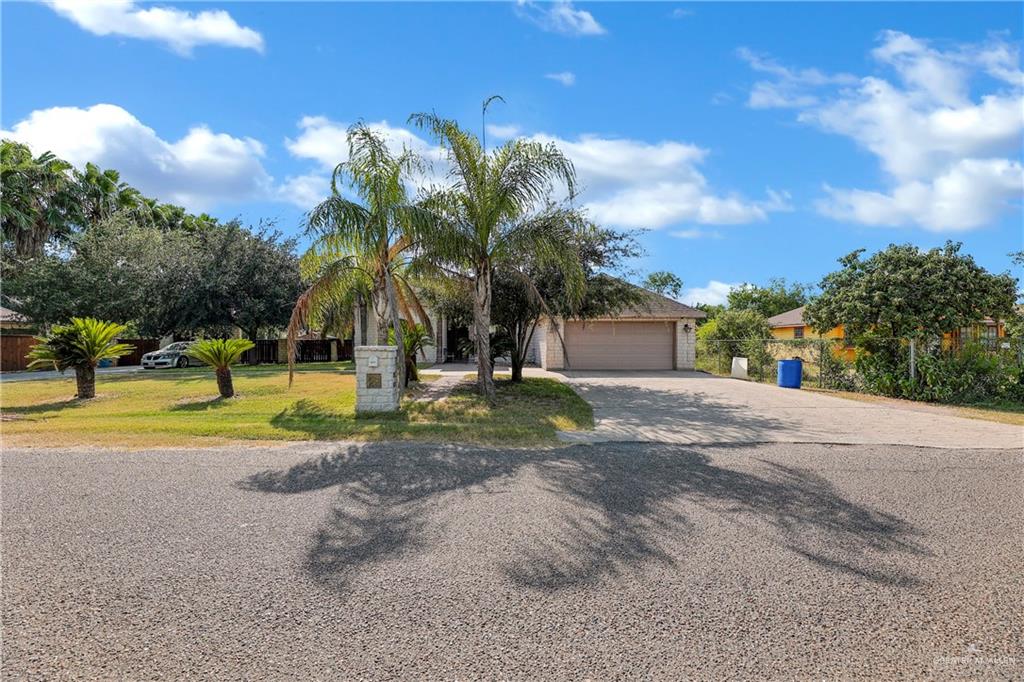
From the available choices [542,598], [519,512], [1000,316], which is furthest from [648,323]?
[542,598]

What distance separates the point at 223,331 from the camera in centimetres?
2580

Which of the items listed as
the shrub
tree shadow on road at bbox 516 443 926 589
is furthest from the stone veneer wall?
tree shadow on road at bbox 516 443 926 589

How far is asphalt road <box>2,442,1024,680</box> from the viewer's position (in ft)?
8.39

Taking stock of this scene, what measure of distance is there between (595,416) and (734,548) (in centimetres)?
610

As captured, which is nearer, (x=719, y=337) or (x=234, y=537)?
(x=234, y=537)

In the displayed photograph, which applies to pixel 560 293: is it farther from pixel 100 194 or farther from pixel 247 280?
pixel 100 194

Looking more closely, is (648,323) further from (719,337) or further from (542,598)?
(542,598)

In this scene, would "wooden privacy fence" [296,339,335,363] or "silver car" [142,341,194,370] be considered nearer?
"silver car" [142,341,194,370]

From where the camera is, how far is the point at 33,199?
25.4m

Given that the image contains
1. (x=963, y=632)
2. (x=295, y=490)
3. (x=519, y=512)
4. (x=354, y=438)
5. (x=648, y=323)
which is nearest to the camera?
(x=963, y=632)

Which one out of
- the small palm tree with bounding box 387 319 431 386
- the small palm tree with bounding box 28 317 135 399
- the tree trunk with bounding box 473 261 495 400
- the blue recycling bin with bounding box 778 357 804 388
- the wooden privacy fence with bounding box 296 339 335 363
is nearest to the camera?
the tree trunk with bounding box 473 261 495 400

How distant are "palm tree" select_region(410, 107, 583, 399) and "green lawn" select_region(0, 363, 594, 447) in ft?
9.15

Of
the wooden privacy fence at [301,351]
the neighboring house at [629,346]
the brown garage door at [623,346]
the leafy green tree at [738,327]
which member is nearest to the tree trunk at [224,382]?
the neighboring house at [629,346]

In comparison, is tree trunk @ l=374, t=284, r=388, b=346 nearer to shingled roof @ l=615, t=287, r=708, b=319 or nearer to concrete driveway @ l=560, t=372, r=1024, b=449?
concrete driveway @ l=560, t=372, r=1024, b=449
